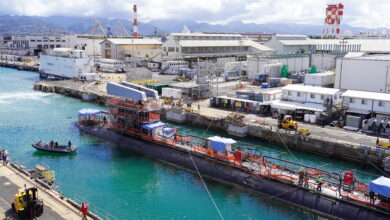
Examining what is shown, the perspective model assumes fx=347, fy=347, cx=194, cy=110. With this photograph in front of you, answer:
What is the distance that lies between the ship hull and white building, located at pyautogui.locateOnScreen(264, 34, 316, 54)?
58.9m

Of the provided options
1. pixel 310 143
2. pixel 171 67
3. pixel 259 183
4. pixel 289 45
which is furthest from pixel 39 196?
pixel 289 45

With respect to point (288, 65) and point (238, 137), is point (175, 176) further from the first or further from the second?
point (288, 65)

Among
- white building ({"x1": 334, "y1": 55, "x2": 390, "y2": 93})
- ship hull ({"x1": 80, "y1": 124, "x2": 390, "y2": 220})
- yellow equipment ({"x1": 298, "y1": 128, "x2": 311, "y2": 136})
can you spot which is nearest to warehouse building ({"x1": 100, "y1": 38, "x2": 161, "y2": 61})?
white building ({"x1": 334, "y1": 55, "x2": 390, "y2": 93})

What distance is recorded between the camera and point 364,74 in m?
40.6

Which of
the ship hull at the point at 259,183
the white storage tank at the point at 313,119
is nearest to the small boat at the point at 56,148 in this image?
the ship hull at the point at 259,183

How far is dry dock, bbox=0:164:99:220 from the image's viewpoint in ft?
52.5

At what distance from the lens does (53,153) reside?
28.4 m

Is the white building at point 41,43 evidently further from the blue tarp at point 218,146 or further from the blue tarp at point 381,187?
the blue tarp at point 381,187

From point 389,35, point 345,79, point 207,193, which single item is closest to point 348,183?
point 207,193

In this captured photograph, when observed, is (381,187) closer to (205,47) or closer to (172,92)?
(172,92)

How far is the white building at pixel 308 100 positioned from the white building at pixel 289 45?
1730 inches

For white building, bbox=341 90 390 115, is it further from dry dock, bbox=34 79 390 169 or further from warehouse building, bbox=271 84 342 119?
dry dock, bbox=34 79 390 169

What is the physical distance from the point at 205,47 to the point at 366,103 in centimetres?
4950

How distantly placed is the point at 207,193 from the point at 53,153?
46.1 feet
